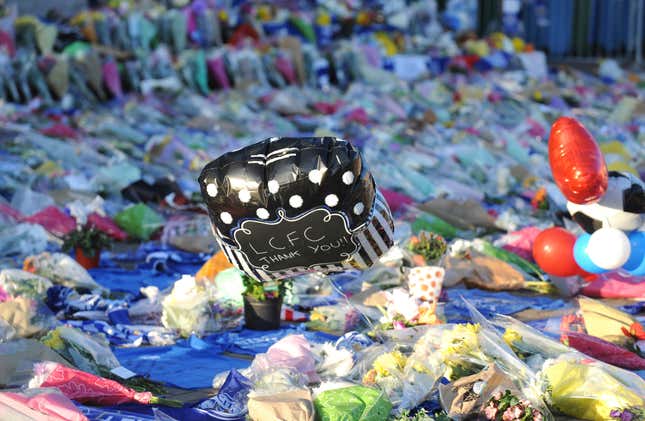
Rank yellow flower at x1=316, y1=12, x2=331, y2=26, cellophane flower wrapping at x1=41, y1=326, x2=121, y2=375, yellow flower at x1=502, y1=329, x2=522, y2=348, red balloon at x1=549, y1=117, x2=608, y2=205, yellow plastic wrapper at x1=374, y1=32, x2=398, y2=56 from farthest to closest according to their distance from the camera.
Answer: yellow flower at x1=316, y1=12, x2=331, y2=26, yellow plastic wrapper at x1=374, y1=32, x2=398, y2=56, red balloon at x1=549, y1=117, x2=608, y2=205, cellophane flower wrapping at x1=41, y1=326, x2=121, y2=375, yellow flower at x1=502, y1=329, x2=522, y2=348

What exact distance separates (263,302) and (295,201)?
5.02 feet

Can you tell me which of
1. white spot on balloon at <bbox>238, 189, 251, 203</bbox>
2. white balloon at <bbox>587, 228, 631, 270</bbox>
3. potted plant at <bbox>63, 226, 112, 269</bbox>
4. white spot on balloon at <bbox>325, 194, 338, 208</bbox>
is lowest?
potted plant at <bbox>63, 226, 112, 269</bbox>

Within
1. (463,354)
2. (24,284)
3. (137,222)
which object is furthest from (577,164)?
(137,222)

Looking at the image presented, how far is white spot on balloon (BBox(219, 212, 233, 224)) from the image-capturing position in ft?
12.7

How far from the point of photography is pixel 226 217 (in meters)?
3.90

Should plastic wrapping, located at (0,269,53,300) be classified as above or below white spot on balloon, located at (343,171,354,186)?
below

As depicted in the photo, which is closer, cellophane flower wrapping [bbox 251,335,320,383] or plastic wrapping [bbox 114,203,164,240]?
cellophane flower wrapping [bbox 251,335,320,383]

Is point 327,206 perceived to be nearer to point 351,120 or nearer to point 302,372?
point 302,372

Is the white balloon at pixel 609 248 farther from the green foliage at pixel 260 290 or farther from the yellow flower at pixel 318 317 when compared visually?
the green foliage at pixel 260 290

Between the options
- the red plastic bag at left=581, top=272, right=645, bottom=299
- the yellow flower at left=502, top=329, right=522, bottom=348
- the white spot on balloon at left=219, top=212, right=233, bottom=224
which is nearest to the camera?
the white spot on balloon at left=219, top=212, right=233, bottom=224

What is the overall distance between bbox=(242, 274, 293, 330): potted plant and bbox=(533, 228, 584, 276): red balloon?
1295 millimetres

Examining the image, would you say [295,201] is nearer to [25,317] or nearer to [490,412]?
[490,412]

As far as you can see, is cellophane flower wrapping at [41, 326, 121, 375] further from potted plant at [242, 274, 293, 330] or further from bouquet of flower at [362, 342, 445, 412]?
bouquet of flower at [362, 342, 445, 412]

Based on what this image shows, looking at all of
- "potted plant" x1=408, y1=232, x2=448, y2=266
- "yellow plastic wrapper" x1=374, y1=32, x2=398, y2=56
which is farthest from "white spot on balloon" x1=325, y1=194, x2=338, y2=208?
"yellow plastic wrapper" x1=374, y1=32, x2=398, y2=56
